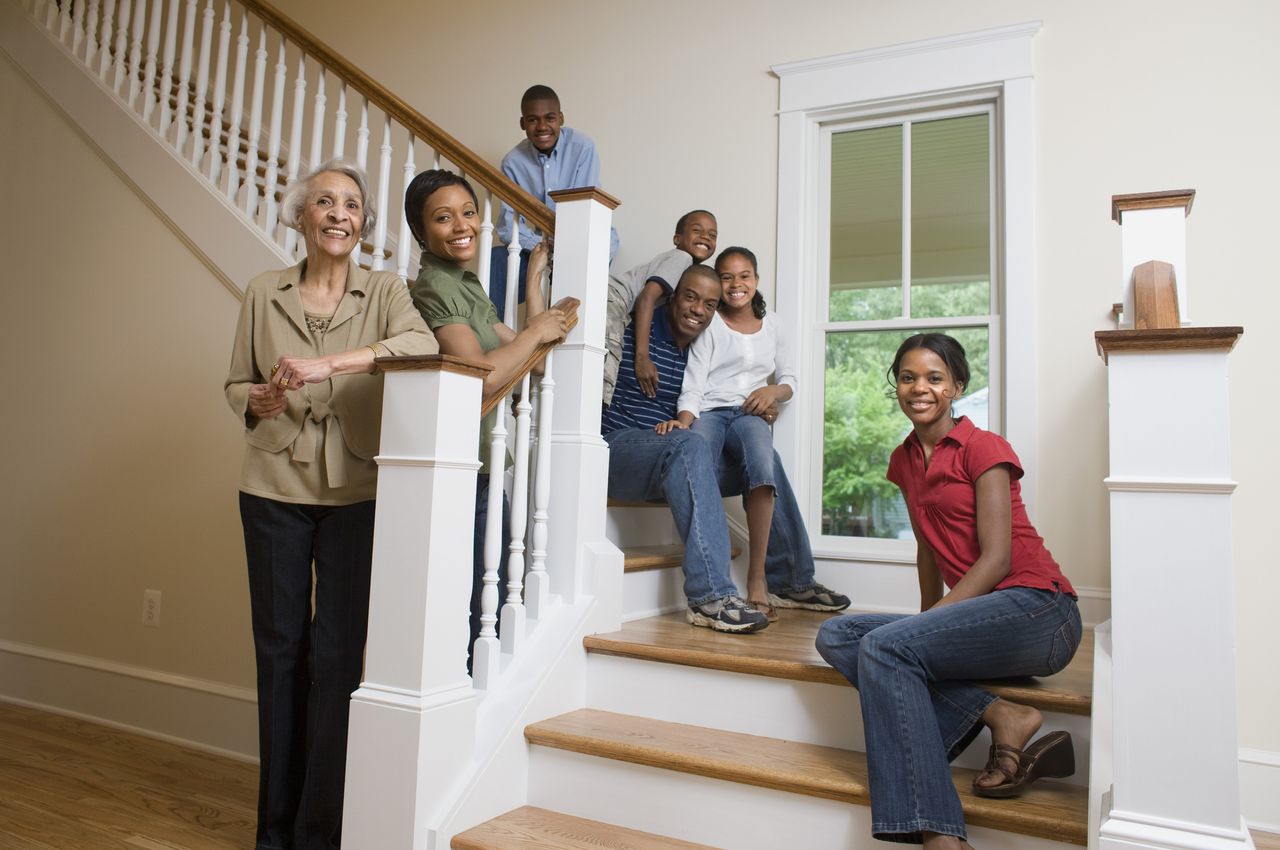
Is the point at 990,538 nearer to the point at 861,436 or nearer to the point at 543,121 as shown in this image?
the point at 861,436

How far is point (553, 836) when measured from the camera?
72.8 inches

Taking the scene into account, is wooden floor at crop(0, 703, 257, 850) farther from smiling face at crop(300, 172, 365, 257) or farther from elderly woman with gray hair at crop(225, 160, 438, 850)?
smiling face at crop(300, 172, 365, 257)

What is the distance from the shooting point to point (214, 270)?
314cm

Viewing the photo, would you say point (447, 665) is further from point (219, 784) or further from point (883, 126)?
point (883, 126)

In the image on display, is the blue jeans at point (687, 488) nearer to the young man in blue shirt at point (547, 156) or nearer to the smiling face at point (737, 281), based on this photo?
the smiling face at point (737, 281)

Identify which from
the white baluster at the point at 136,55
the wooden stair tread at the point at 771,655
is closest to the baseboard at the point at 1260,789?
the wooden stair tread at the point at 771,655

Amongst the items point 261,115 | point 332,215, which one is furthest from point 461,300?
point 261,115

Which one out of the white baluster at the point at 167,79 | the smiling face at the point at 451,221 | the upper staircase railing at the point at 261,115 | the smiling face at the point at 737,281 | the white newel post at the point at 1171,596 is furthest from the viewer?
the white baluster at the point at 167,79

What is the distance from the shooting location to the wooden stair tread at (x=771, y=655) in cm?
182

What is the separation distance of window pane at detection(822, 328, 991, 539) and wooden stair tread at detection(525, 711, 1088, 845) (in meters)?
1.37

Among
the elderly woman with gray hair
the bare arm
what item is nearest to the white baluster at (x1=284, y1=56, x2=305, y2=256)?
the elderly woman with gray hair

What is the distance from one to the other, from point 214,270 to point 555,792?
84.6 inches

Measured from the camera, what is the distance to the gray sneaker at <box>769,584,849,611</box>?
298 cm

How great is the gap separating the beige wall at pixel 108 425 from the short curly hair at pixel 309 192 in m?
1.26
